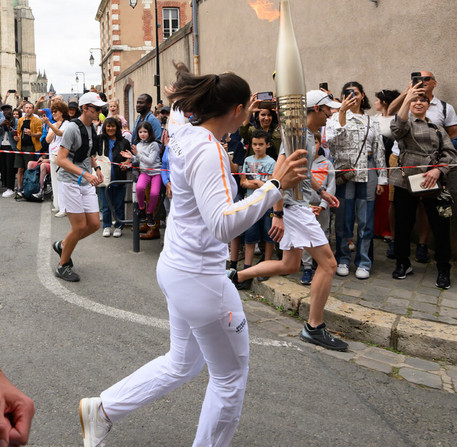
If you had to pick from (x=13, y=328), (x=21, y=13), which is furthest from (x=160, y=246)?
(x=21, y=13)

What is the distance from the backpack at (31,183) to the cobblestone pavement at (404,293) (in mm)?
7879

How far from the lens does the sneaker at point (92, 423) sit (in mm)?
2783

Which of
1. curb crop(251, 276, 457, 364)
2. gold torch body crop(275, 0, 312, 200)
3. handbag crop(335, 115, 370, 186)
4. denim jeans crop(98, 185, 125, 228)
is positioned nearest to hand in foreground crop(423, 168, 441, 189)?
handbag crop(335, 115, 370, 186)

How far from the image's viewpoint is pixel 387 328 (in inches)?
184

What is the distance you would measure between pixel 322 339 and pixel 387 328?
60cm

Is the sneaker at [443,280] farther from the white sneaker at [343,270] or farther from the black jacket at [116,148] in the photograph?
the black jacket at [116,148]

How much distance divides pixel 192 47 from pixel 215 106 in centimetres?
1514

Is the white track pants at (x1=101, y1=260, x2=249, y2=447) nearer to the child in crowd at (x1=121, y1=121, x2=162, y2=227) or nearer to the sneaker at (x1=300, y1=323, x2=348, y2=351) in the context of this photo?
the sneaker at (x1=300, y1=323, x2=348, y2=351)

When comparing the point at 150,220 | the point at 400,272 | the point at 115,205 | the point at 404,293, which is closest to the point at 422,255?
the point at 400,272

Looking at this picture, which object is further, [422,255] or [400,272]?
[422,255]

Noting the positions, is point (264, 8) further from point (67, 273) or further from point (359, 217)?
point (67, 273)

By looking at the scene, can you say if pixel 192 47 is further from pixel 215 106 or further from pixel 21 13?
pixel 21 13

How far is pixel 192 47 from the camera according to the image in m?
16.8

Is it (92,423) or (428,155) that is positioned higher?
(428,155)
